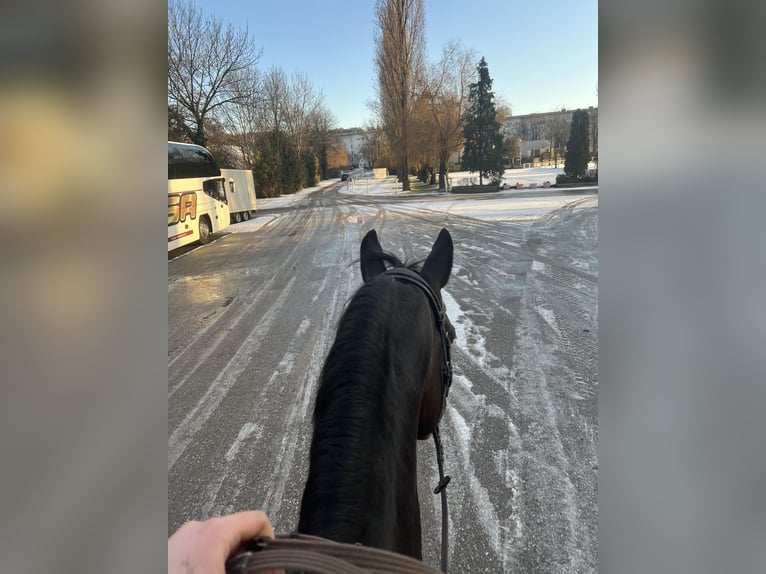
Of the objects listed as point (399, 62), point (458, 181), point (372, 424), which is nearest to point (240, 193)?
point (399, 62)

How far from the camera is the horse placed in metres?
0.81

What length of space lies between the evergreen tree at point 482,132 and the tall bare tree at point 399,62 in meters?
3.07

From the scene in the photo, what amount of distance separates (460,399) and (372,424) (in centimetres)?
220

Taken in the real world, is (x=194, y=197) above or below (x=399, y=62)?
below

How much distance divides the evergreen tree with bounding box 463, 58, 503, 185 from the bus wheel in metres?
10.5

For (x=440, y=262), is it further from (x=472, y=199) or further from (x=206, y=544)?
(x=472, y=199)

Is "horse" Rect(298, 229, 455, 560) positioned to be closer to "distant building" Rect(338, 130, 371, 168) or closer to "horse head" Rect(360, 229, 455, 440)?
"horse head" Rect(360, 229, 455, 440)

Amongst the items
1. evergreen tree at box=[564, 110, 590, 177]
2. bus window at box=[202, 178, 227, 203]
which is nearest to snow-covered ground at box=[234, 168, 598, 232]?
evergreen tree at box=[564, 110, 590, 177]

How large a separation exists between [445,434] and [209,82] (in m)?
7.06

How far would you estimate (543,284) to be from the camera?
17.5 ft

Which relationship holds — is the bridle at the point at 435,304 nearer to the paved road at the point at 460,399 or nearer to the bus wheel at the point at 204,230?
the paved road at the point at 460,399

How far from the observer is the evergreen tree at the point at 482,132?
15.6 m

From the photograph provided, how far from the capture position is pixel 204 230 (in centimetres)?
884
